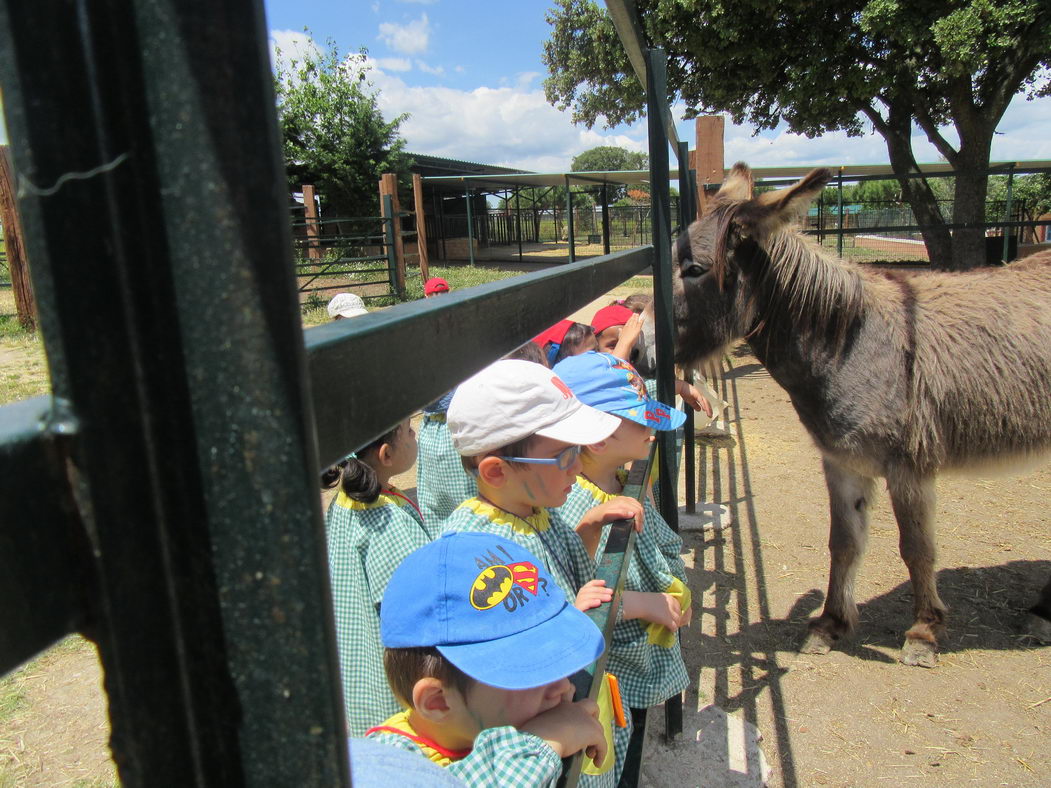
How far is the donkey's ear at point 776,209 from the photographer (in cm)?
276

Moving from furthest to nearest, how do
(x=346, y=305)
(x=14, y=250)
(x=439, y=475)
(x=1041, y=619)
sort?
(x=14, y=250)
(x=346, y=305)
(x=1041, y=619)
(x=439, y=475)

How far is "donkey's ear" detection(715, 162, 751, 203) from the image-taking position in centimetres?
344

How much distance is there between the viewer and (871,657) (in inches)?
129

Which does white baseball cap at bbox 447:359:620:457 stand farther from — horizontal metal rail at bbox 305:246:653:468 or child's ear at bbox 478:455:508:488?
horizontal metal rail at bbox 305:246:653:468

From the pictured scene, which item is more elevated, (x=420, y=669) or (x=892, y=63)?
(x=892, y=63)

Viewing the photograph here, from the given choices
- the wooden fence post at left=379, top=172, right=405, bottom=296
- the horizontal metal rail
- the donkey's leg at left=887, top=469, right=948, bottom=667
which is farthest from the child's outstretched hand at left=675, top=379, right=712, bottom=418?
the wooden fence post at left=379, top=172, right=405, bottom=296

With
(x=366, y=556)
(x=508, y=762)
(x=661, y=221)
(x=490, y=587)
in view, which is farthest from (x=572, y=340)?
(x=508, y=762)

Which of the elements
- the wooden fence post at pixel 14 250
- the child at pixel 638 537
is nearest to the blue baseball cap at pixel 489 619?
the child at pixel 638 537

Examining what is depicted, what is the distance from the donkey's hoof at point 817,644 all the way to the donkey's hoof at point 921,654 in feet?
1.09

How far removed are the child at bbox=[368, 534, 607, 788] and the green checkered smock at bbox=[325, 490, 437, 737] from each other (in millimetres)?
831

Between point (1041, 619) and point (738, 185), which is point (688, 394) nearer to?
point (738, 185)

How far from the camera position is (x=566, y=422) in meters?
1.45

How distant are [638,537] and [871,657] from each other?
2.04 m

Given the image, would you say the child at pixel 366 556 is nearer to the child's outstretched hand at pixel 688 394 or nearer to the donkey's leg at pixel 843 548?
the child's outstretched hand at pixel 688 394
